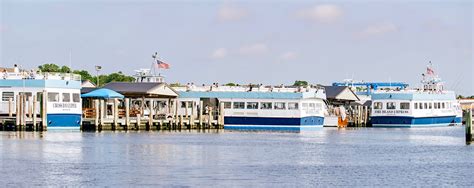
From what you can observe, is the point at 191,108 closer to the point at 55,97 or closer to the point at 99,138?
the point at 55,97

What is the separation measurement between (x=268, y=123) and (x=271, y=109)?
1.44 m

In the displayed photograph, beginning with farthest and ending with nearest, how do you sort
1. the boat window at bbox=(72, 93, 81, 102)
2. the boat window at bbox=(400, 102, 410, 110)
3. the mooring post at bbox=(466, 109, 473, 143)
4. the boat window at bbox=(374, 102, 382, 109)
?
the boat window at bbox=(374, 102, 382, 109) < the boat window at bbox=(400, 102, 410, 110) < the boat window at bbox=(72, 93, 81, 102) < the mooring post at bbox=(466, 109, 473, 143)

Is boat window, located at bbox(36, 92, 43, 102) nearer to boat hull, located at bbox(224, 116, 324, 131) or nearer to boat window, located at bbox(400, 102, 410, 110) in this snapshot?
boat hull, located at bbox(224, 116, 324, 131)

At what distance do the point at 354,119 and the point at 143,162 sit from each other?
79948 millimetres

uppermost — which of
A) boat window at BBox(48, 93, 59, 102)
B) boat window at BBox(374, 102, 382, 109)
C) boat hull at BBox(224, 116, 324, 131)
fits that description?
boat window at BBox(48, 93, 59, 102)

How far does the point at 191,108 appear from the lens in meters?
110

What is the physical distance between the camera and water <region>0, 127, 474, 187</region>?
45.1 m

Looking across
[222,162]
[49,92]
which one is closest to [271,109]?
[49,92]

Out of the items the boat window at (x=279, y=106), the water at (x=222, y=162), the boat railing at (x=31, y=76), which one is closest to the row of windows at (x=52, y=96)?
the boat railing at (x=31, y=76)

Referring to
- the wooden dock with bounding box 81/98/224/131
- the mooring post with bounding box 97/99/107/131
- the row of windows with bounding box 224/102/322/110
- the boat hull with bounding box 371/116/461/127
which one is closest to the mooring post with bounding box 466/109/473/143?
the wooden dock with bounding box 81/98/224/131

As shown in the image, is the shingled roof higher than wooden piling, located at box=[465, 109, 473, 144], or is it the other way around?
the shingled roof

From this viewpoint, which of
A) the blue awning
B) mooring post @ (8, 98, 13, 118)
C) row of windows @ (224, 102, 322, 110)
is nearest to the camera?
mooring post @ (8, 98, 13, 118)

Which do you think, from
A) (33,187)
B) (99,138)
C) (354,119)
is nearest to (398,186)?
(33,187)

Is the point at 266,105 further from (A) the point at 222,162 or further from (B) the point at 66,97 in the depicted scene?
(A) the point at 222,162
